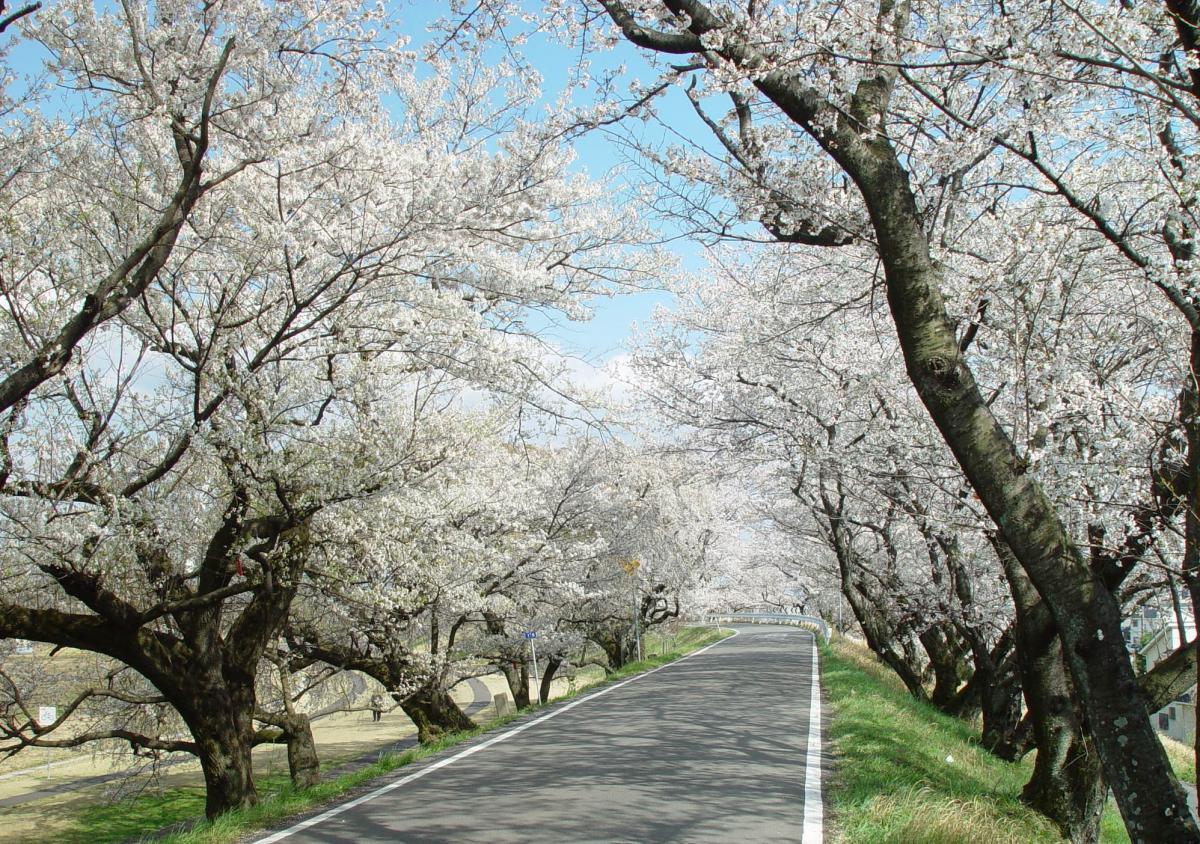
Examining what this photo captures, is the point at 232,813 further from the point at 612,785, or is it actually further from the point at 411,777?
the point at 612,785

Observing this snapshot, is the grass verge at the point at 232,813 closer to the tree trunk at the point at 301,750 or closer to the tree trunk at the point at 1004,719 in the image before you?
the tree trunk at the point at 301,750

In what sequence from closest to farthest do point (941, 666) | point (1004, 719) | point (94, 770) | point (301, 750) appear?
point (301, 750) → point (1004, 719) → point (941, 666) → point (94, 770)

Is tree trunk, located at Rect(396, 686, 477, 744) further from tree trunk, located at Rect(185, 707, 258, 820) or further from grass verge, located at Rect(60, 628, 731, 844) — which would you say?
tree trunk, located at Rect(185, 707, 258, 820)

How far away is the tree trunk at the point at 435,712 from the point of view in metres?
16.6

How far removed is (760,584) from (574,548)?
47.2 m

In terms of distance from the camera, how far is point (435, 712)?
1709 centimetres

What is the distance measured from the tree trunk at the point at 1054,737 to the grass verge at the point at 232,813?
257 inches

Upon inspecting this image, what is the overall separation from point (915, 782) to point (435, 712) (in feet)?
39.0

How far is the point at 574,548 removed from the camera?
66.2 ft

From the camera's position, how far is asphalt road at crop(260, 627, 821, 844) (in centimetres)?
588

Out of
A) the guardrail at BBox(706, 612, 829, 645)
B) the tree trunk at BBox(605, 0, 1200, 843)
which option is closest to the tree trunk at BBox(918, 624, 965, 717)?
the guardrail at BBox(706, 612, 829, 645)

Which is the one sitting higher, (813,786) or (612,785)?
(612,785)

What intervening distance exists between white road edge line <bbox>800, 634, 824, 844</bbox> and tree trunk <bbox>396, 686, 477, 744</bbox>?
7.84 m

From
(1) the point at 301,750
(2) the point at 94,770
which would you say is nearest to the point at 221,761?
(1) the point at 301,750
